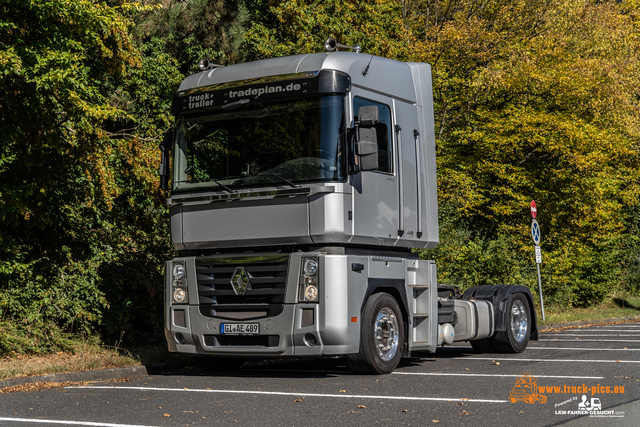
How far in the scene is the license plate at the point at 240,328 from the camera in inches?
333

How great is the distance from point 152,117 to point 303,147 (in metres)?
9.11

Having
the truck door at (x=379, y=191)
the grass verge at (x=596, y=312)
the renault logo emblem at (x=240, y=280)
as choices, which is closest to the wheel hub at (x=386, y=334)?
the truck door at (x=379, y=191)

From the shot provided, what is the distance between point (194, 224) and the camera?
8.91 m

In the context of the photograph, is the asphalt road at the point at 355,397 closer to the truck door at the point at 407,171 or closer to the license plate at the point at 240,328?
the license plate at the point at 240,328

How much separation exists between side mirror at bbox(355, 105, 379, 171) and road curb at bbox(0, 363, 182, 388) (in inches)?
161

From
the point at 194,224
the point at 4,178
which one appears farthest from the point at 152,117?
the point at 194,224

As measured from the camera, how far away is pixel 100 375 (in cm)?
927

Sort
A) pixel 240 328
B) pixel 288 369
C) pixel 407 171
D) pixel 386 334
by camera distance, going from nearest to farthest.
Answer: pixel 240 328, pixel 386 334, pixel 407 171, pixel 288 369

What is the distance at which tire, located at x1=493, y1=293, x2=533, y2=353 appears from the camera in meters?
11.8

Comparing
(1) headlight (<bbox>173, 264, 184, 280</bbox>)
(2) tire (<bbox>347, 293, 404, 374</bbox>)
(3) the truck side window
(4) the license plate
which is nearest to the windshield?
(3) the truck side window

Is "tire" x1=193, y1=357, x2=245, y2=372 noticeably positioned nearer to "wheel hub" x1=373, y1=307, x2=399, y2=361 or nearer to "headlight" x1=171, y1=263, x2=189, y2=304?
"headlight" x1=171, y1=263, x2=189, y2=304

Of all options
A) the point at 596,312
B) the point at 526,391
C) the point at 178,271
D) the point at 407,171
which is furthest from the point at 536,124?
the point at 526,391

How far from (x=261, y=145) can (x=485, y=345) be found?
561 centimetres

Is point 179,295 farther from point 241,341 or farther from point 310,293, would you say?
point 310,293
